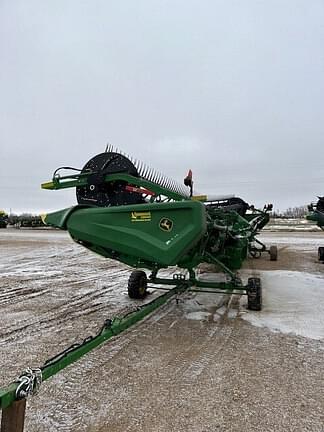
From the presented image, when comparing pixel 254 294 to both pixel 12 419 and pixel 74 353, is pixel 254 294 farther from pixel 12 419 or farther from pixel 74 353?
pixel 12 419

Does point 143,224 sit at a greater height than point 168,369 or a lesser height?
greater

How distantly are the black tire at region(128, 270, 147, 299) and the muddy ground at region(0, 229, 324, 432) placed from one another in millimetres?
279

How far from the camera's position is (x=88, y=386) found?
280cm

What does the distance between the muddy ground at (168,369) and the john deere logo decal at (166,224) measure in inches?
46.3

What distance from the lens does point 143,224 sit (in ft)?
12.1

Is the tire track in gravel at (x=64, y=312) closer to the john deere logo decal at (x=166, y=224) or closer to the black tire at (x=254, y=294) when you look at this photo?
the john deere logo decal at (x=166, y=224)

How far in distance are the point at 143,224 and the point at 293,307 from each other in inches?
112

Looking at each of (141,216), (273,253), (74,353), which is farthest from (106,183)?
(273,253)

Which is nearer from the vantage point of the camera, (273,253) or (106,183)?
(106,183)

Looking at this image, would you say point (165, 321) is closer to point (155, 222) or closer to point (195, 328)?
point (195, 328)

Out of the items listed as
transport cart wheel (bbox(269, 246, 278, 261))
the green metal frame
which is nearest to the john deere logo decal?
the green metal frame

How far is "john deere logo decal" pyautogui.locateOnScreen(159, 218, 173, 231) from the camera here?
3.57 meters

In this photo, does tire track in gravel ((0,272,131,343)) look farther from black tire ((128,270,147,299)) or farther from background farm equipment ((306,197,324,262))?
background farm equipment ((306,197,324,262))

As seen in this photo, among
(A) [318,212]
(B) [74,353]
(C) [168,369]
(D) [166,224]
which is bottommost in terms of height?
(C) [168,369]
